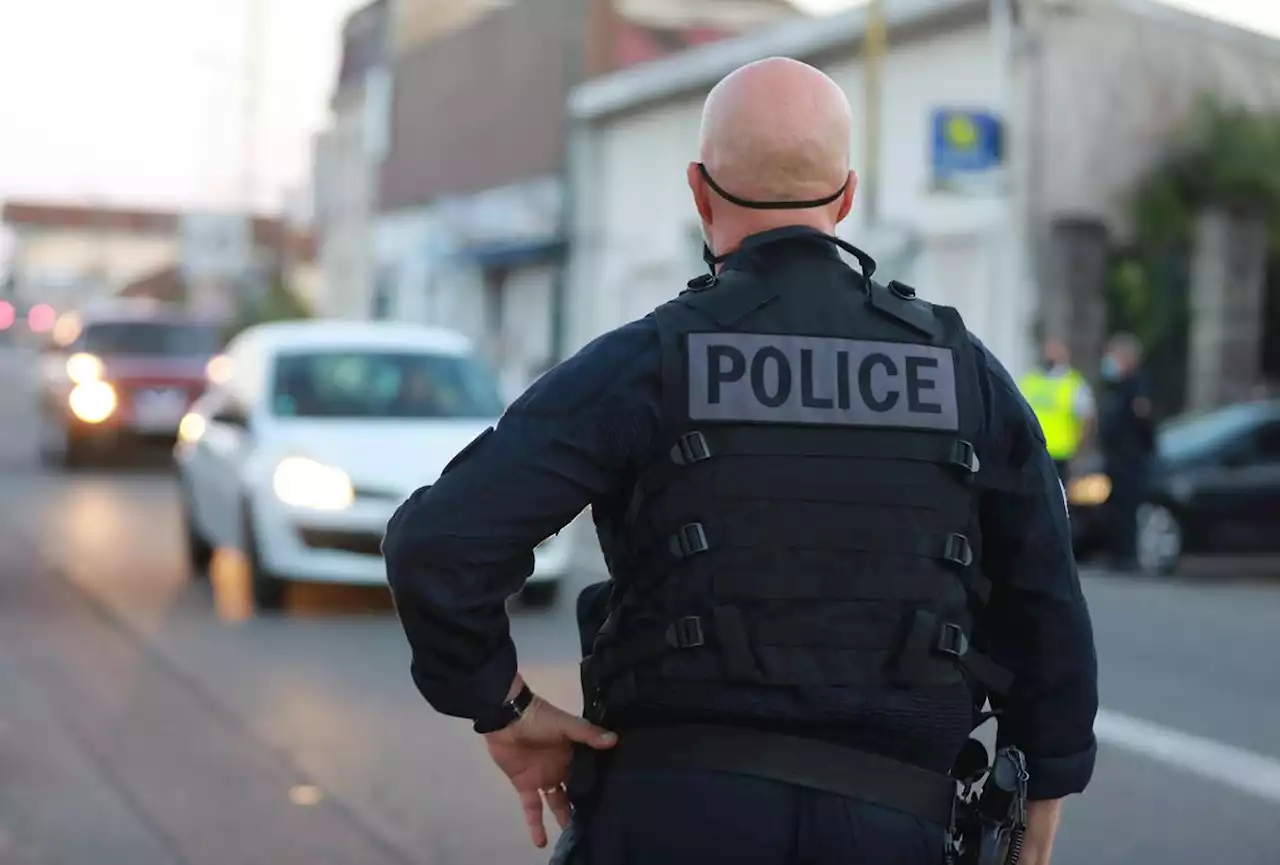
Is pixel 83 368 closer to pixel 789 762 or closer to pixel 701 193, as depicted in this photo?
pixel 701 193

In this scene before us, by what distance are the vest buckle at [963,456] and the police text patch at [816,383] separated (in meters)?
0.02

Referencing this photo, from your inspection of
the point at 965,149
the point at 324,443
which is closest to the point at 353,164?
the point at 965,149

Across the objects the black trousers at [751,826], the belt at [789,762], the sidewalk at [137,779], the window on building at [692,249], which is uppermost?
the window on building at [692,249]

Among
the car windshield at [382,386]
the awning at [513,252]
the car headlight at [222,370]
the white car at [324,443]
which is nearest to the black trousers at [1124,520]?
the white car at [324,443]

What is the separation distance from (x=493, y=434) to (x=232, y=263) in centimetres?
4397

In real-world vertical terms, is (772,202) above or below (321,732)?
above

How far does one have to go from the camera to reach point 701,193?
259 cm

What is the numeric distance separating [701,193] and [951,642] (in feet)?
2.15

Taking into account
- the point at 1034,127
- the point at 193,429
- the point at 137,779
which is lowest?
the point at 137,779

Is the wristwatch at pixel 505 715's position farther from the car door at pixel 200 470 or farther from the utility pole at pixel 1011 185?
the utility pole at pixel 1011 185

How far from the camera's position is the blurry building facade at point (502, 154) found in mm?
38688

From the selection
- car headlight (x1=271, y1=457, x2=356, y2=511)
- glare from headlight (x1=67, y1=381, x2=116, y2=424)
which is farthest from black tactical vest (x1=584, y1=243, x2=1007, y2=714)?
glare from headlight (x1=67, y1=381, x2=116, y2=424)

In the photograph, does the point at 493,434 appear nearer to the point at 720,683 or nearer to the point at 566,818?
the point at 720,683

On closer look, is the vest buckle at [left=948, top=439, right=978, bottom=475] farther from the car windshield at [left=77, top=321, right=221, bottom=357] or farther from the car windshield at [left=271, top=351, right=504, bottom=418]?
the car windshield at [left=77, top=321, right=221, bottom=357]
